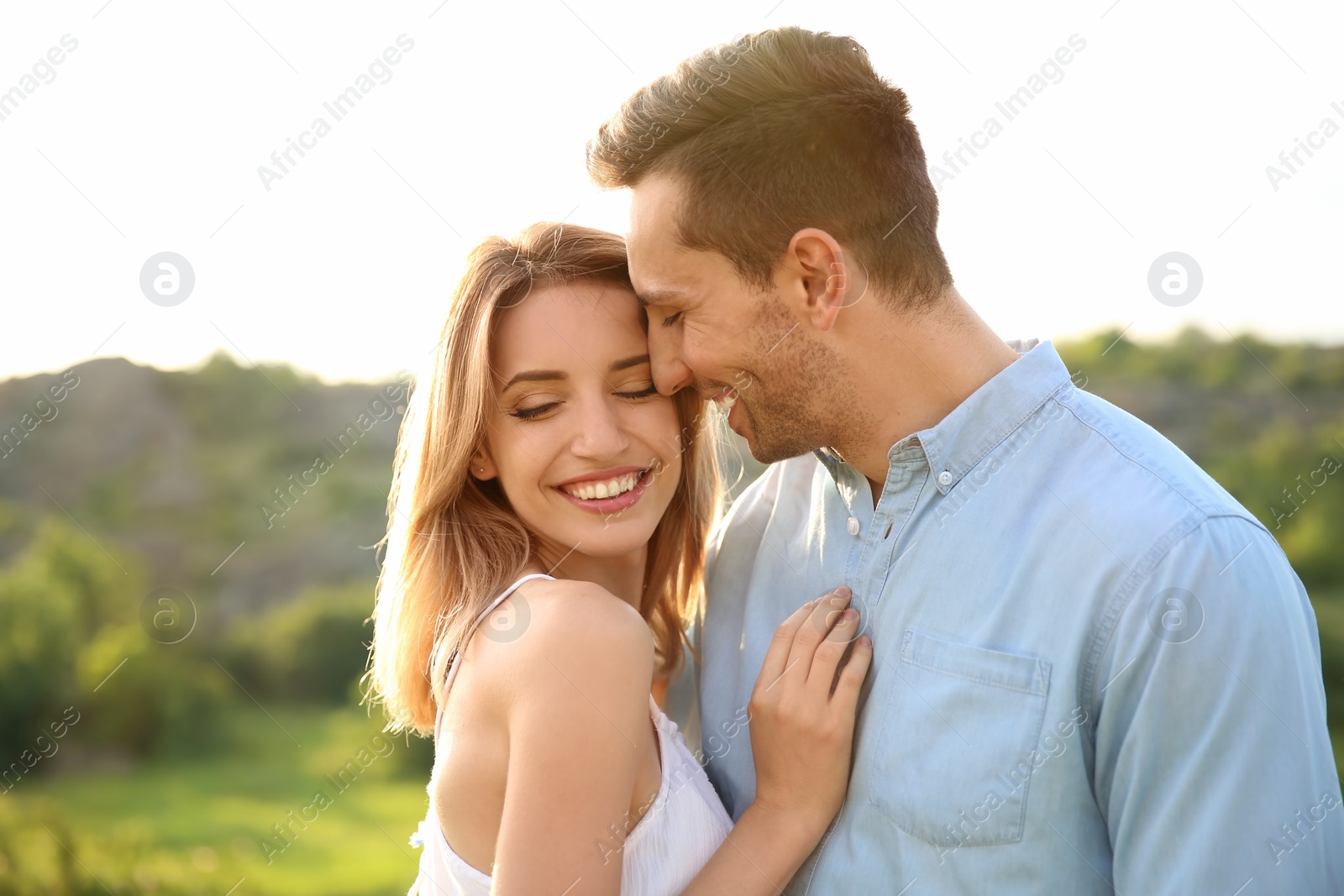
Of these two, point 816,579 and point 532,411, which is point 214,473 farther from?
point 816,579

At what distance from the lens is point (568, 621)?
73.2 inches

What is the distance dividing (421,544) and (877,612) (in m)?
1.08

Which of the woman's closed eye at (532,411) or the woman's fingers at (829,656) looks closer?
the woman's fingers at (829,656)

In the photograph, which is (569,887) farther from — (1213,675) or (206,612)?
(206,612)

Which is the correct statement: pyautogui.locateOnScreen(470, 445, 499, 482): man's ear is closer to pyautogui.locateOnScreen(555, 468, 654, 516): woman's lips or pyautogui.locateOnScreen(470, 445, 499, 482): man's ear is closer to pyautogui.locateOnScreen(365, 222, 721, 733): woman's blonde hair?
pyautogui.locateOnScreen(365, 222, 721, 733): woman's blonde hair

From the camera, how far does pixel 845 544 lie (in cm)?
211

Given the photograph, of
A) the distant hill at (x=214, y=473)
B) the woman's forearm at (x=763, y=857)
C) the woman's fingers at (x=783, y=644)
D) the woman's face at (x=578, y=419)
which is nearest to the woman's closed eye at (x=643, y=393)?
the woman's face at (x=578, y=419)

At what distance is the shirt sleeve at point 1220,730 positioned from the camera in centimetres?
150

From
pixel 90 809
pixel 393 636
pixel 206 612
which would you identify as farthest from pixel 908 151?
pixel 206 612

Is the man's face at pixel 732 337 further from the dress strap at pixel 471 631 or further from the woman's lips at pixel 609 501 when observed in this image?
the dress strap at pixel 471 631

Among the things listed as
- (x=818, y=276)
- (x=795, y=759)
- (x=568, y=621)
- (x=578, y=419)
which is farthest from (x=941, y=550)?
(x=578, y=419)

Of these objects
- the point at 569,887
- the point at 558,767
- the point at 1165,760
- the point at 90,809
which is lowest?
the point at 90,809

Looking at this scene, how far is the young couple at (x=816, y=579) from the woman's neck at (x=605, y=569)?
0.5 inches

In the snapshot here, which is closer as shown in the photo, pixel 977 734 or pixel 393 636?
pixel 977 734
